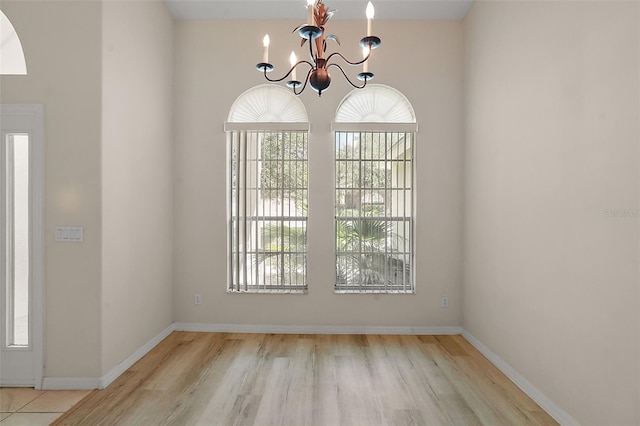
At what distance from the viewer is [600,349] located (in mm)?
2068

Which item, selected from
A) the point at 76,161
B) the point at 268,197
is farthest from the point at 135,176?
the point at 268,197

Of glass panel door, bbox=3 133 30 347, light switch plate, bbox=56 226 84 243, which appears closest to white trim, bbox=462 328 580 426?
light switch plate, bbox=56 226 84 243

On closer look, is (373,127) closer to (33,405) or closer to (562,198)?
(562,198)

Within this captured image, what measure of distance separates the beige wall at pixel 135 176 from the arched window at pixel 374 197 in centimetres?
195

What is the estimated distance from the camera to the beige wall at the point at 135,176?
9.59ft

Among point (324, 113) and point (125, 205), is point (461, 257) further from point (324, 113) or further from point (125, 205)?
point (125, 205)

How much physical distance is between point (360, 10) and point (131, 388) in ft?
14.0

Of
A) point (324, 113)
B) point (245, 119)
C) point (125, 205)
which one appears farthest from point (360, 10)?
point (125, 205)

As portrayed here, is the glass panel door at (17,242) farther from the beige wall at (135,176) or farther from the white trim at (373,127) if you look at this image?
the white trim at (373,127)

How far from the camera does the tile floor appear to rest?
2402 millimetres

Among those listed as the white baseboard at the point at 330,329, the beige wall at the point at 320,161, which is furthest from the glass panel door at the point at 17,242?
the white baseboard at the point at 330,329

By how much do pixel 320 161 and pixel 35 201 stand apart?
2647 mm

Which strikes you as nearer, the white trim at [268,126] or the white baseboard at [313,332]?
the white baseboard at [313,332]

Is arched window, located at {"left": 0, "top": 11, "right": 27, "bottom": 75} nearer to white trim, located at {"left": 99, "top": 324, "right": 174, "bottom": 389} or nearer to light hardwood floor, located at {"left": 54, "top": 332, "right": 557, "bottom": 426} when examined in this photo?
white trim, located at {"left": 99, "top": 324, "right": 174, "bottom": 389}
